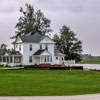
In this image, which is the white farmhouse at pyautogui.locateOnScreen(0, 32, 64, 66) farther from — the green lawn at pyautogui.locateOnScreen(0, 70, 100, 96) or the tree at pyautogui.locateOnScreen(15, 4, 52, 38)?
the green lawn at pyautogui.locateOnScreen(0, 70, 100, 96)

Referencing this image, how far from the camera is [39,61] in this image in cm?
6406

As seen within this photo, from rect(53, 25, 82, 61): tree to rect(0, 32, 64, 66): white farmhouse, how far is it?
21.0 metres

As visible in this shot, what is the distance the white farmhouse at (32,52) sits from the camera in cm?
6234

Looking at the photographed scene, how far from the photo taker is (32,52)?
6362 centimetres

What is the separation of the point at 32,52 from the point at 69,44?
26023 mm

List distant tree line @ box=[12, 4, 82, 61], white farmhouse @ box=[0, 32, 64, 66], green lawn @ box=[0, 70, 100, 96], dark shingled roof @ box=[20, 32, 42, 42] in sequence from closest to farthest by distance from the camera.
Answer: green lawn @ box=[0, 70, 100, 96] < white farmhouse @ box=[0, 32, 64, 66] < dark shingled roof @ box=[20, 32, 42, 42] < distant tree line @ box=[12, 4, 82, 61]

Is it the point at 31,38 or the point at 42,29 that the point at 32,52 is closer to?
the point at 31,38

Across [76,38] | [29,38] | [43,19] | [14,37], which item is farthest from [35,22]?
[29,38]

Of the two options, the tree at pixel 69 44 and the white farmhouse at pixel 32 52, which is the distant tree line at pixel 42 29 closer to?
the tree at pixel 69 44

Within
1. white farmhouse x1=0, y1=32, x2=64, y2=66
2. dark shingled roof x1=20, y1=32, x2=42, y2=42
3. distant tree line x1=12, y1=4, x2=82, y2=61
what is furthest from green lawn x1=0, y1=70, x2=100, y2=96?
distant tree line x1=12, y1=4, x2=82, y2=61

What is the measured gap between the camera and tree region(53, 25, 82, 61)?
3398 inches

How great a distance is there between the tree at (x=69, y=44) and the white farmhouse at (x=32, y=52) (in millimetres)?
21007

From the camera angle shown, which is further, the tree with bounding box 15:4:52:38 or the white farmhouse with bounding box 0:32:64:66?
the tree with bounding box 15:4:52:38

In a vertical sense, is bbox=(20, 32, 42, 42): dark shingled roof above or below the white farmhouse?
above
